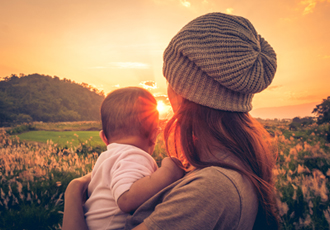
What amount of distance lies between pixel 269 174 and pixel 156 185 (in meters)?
0.94

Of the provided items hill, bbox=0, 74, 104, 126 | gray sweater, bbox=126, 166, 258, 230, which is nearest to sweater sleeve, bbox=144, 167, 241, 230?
gray sweater, bbox=126, 166, 258, 230

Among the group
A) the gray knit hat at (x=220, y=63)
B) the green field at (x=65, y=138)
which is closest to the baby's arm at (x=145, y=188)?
the gray knit hat at (x=220, y=63)

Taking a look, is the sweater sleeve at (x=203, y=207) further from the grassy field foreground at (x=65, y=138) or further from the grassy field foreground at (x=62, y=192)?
the grassy field foreground at (x=65, y=138)

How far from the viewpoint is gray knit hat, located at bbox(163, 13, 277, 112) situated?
4.44 ft

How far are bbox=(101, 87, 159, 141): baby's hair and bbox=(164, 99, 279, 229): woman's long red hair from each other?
748 mm

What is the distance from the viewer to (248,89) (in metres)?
1.41

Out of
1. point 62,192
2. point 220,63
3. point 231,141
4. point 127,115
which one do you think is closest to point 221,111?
point 231,141

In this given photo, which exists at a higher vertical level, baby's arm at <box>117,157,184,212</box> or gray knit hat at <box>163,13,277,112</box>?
gray knit hat at <box>163,13,277,112</box>

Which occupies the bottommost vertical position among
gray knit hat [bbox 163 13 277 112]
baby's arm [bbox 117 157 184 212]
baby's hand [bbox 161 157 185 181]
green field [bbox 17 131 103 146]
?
green field [bbox 17 131 103 146]

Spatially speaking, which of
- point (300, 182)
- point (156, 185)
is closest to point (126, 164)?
point (156, 185)

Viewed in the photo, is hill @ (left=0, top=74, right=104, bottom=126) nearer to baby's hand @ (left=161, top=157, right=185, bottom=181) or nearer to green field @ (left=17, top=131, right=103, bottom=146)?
green field @ (left=17, top=131, right=103, bottom=146)

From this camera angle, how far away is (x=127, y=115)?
2.19 metres

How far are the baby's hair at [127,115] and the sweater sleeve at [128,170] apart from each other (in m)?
0.38

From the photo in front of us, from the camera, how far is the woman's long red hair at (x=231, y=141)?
4.45 feet
